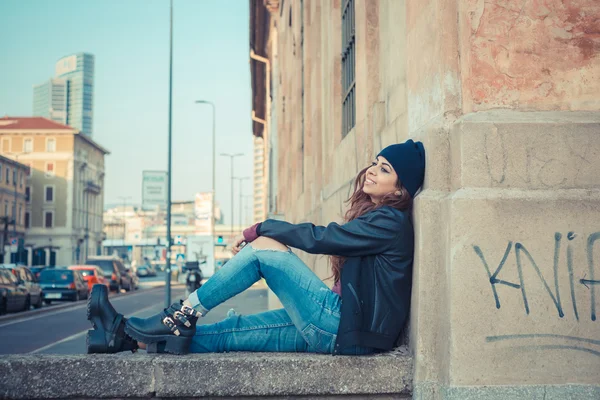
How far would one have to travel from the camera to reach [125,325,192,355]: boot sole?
4.21 m

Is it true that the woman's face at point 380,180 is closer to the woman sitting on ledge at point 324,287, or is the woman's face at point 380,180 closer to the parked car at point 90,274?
the woman sitting on ledge at point 324,287

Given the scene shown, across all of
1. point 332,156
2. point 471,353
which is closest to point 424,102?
point 471,353

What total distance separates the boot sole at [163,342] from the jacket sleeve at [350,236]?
776 millimetres

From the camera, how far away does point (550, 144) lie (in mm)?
3801

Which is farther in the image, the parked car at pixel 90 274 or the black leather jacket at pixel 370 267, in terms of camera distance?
the parked car at pixel 90 274

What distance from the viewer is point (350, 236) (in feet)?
13.5

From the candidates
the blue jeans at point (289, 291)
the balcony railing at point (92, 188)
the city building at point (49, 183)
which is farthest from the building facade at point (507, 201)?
the balcony railing at point (92, 188)

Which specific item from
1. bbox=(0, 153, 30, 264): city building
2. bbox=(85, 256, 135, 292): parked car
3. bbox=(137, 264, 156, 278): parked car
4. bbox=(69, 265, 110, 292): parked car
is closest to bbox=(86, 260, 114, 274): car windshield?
bbox=(85, 256, 135, 292): parked car

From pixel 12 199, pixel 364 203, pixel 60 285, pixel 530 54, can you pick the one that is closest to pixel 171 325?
pixel 364 203

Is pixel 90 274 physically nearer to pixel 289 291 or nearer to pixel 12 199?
pixel 289 291

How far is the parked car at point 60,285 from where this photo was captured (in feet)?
108

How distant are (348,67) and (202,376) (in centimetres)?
568

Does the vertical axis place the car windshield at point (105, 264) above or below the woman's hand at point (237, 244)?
below

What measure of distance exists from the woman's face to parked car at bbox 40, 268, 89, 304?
101 ft
